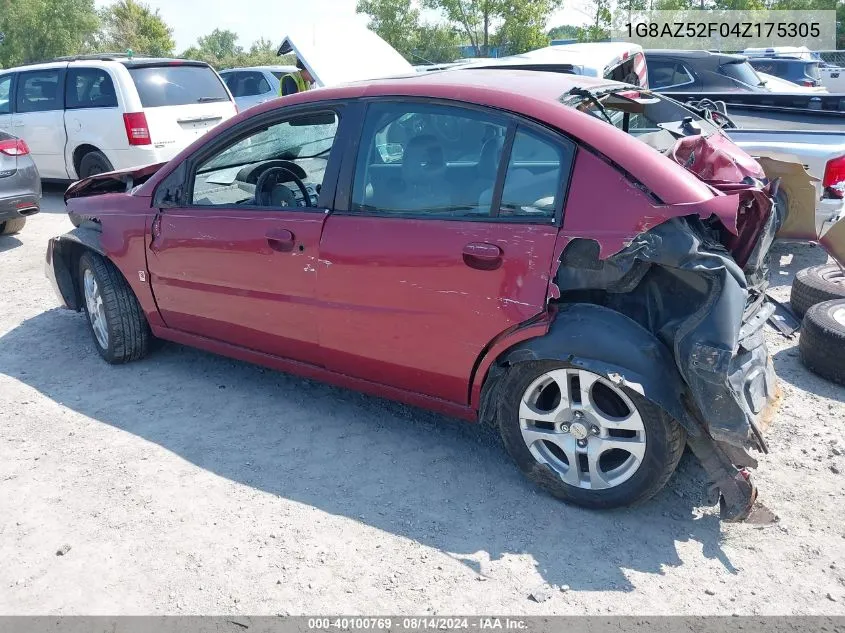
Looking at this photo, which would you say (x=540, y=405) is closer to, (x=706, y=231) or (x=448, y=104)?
(x=706, y=231)

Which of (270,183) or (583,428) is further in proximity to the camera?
(270,183)

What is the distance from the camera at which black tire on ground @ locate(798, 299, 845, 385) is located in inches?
163

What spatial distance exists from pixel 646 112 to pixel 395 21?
3134cm

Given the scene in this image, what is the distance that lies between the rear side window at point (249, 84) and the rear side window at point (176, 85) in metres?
5.25

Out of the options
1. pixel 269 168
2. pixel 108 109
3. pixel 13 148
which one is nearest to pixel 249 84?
pixel 108 109

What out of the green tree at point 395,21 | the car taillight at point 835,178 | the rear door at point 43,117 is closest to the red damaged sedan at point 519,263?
the car taillight at point 835,178

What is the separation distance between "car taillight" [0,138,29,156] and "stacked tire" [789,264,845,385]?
7.50 m

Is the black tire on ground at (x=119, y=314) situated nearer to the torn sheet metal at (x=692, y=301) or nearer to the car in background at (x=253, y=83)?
the torn sheet metal at (x=692, y=301)

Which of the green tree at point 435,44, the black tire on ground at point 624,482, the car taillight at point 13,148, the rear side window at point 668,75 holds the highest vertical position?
the green tree at point 435,44


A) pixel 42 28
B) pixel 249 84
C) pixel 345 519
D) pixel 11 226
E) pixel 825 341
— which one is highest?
pixel 42 28

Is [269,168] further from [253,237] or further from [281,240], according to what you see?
[281,240]

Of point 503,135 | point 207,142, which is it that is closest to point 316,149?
point 207,142

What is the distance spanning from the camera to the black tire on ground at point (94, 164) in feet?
30.7

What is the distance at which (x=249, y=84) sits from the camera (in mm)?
15094
